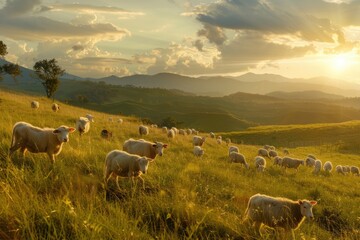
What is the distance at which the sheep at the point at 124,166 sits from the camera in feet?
30.3

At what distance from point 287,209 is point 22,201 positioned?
652cm

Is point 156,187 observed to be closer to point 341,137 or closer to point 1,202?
point 1,202

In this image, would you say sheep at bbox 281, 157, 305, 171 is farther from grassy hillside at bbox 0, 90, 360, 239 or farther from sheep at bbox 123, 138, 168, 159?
sheep at bbox 123, 138, 168, 159

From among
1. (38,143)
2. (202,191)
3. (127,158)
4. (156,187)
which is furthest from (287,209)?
Result: (38,143)

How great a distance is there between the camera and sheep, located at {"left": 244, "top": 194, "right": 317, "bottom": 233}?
8391 millimetres

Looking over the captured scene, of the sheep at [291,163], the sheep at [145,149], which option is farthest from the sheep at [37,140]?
the sheep at [291,163]

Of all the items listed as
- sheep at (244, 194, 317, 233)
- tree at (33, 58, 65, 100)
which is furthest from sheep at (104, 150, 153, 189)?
tree at (33, 58, 65, 100)

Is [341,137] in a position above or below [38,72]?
below

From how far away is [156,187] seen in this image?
9.07 meters

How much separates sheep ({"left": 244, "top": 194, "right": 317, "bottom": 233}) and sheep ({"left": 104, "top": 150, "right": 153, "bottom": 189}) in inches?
121

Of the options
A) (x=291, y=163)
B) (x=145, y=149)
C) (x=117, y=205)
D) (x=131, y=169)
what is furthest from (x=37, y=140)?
(x=291, y=163)

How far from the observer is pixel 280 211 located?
28.6ft

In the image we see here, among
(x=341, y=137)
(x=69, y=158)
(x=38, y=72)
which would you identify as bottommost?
(x=341, y=137)

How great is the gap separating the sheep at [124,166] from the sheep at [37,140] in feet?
4.98
